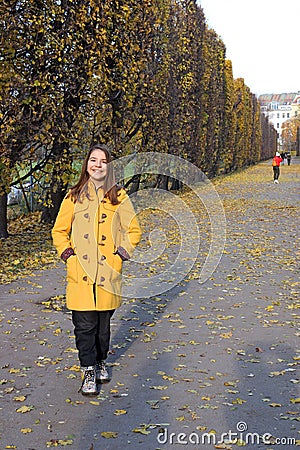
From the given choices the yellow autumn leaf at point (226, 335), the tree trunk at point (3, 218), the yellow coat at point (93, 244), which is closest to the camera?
the yellow coat at point (93, 244)

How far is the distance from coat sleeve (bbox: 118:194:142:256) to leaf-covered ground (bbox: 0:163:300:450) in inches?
45.9

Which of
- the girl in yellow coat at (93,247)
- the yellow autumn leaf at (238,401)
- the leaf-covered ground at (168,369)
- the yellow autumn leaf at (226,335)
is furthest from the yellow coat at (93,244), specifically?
the yellow autumn leaf at (226,335)

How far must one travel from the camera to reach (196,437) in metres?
4.29

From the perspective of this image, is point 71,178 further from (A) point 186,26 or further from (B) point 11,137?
(A) point 186,26

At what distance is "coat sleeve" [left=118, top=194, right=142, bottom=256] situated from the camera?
17.0ft

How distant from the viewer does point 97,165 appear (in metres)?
5.12

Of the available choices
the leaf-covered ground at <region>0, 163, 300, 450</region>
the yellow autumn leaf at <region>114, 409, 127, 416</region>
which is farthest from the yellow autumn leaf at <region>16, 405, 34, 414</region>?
the yellow autumn leaf at <region>114, 409, 127, 416</region>

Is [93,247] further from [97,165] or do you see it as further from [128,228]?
[97,165]

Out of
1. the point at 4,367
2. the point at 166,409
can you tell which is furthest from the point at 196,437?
the point at 4,367

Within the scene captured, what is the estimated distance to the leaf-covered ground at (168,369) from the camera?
436 cm

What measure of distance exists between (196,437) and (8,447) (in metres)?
1.22

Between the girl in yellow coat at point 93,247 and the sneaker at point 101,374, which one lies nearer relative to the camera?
the girl in yellow coat at point 93,247

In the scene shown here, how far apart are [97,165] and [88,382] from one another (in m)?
1.71

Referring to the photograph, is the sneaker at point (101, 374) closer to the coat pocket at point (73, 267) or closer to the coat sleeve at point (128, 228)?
the coat pocket at point (73, 267)
